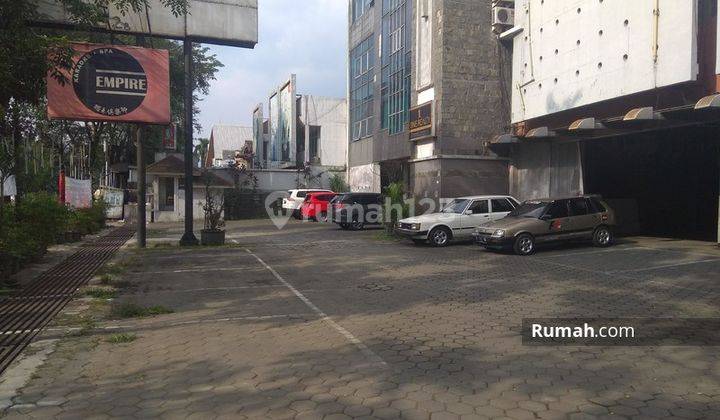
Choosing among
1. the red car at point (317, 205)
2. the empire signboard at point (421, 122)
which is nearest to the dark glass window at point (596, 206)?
the empire signboard at point (421, 122)

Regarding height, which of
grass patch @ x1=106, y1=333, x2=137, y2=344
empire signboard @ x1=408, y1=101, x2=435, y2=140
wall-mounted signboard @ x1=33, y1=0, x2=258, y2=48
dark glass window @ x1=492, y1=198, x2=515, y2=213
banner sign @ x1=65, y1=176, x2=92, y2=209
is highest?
wall-mounted signboard @ x1=33, y1=0, x2=258, y2=48

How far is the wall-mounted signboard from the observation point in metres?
16.6

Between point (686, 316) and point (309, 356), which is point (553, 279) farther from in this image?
point (309, 356)

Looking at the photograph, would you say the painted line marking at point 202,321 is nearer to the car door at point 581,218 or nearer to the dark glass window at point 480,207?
the car door at point 581,218

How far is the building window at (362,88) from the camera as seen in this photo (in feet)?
108

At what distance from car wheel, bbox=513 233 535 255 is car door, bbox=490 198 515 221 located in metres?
2.90

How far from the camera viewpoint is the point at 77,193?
2136 cm

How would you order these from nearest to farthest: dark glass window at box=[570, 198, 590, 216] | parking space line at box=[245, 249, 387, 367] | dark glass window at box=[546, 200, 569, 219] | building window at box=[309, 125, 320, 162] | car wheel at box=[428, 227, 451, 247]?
parking space line at box=[245, 249, 387, 367], dark glass window at box=[546, 200, 569, 219], dark glass window at box=[570, 198, 590, 216], car wheel at box=[428, 227, 451, 247], building window at box=[309, 125, 320, 162]

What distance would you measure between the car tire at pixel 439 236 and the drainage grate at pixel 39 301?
370 inches

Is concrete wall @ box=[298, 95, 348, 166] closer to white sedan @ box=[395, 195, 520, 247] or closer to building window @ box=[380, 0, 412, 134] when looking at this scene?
building window @ box=[380, 0, 412, 134]

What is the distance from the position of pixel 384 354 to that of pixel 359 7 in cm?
3240

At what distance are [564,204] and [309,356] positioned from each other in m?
11.4

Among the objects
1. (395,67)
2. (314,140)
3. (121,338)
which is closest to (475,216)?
(121,338)

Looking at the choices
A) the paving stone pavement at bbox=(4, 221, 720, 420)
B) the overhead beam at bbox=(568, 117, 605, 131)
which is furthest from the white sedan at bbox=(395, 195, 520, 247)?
the paving stone pavement at bbox=(4, 221, 720, 420)
